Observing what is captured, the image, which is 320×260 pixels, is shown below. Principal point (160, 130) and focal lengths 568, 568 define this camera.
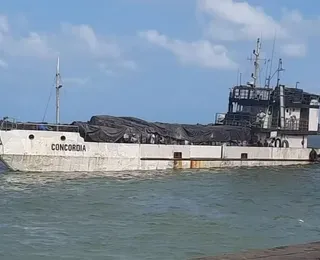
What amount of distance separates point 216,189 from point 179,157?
297 inches

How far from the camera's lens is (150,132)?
35938mm

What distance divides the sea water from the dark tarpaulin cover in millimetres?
2682

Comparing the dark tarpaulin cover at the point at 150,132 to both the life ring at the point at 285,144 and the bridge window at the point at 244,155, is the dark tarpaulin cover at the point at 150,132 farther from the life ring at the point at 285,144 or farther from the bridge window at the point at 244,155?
the life ring at the point at 285,144

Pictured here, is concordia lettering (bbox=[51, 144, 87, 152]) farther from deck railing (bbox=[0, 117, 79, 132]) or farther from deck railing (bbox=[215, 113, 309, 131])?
deck railing (bbox=[215, 113, 309, 131])

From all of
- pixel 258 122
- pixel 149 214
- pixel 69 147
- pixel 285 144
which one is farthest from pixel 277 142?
pixel 149 214

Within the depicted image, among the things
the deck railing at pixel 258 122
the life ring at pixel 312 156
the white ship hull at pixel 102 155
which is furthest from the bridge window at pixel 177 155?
the life ring at pixel 312 156

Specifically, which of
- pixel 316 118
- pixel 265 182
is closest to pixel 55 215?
pixel 265 182

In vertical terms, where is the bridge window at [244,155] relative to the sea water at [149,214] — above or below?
above

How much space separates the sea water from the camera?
15.0 metres

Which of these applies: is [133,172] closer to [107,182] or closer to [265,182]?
[107,182]

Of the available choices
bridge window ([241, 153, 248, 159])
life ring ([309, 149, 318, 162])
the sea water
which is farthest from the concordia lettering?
life ring ([309, 149, 318, 162])

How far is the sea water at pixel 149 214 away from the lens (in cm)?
1502

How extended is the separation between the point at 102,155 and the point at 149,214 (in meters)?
13.3

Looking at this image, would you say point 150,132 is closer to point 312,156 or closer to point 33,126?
point 33,126
